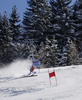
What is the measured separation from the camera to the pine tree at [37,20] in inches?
1326

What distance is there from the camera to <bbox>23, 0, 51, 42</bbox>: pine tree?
111 ft

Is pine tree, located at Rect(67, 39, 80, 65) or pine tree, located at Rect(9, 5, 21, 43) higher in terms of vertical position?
pine tree, located at Rect(9, 5, 21, 43)

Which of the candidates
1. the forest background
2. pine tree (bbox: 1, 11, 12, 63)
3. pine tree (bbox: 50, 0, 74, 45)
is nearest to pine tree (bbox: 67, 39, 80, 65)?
the forest background

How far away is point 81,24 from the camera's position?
113ft

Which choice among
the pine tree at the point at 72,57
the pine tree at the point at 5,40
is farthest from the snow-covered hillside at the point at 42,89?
the pine tree at the point at 5,40

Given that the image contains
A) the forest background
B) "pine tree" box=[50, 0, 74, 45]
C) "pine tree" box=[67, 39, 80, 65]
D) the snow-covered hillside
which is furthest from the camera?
"pine tree" box=[50, 0, 74, 45]

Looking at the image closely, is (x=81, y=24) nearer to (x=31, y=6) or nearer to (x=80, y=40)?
(x=80, y=40)

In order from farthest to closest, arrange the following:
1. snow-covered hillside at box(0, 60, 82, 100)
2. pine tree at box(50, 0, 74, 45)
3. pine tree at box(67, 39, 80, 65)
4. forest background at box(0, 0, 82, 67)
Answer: pine tree at box(50, 0, 74, 45) < forest background at box(0, 0, 82, 67) < pine tree at box(67, 39, 80, 65) < snow-covered hillside at box(0, 60, 82, 100)

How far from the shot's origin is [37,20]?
111ft

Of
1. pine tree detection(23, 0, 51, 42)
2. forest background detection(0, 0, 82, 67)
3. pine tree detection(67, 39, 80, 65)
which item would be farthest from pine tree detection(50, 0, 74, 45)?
pine tree detection(67, 39, 80, 65)

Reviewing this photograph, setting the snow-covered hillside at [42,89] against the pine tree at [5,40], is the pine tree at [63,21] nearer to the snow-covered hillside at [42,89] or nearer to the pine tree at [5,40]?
Answer: the pine tree at [5,40]

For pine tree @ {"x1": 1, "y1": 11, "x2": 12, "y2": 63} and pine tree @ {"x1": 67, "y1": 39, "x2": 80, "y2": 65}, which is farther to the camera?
pine tree @ {"x1": 1, "y1": 11, "x2": 12, "y2": 63}

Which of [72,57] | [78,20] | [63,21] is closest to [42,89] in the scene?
[72,57]

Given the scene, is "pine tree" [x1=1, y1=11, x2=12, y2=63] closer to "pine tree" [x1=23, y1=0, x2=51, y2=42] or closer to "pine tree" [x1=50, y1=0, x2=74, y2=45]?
"pine tree" [x1=23, y1=0, x2=51, y2=42]
